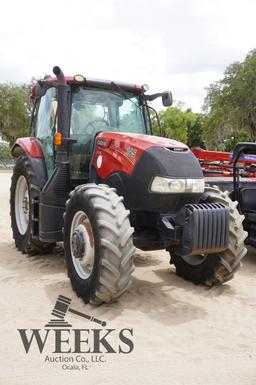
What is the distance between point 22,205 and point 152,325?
11.4 ft

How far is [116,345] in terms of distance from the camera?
354cm

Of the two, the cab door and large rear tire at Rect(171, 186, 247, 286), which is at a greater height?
the cab door

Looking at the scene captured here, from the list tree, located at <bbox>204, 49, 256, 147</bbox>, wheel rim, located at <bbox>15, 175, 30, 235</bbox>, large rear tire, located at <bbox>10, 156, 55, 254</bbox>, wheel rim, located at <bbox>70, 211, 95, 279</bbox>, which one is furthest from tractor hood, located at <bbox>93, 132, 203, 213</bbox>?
tree, located at <bbox>204, 49, 256, 147</bbox>

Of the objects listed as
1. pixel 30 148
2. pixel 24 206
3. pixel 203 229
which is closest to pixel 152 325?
pixel 203 229

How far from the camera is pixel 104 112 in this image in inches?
225

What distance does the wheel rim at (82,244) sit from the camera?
14.6ft

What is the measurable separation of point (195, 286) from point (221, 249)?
94 cm

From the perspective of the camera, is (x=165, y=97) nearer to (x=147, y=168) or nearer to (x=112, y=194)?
(x=147, y=168)

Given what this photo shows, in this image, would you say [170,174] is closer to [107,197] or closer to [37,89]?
[107,197]

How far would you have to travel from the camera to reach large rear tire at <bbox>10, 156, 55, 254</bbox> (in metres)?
5.93

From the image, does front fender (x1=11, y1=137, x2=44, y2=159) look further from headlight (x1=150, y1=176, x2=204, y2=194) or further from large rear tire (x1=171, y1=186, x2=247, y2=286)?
large rear tire (x1=171, y1=186, x2=247, y2=286)

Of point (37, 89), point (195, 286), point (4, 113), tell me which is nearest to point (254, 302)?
point (195, 286)

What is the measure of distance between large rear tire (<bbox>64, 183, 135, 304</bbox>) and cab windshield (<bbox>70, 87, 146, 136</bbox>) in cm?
132

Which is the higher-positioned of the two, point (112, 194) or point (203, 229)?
point (112, 194)
